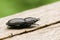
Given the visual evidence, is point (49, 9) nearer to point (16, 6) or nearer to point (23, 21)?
point (23, 21)

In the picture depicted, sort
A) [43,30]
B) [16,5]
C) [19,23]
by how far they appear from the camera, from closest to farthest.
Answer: [43,30] → [19,23] → [16,5]

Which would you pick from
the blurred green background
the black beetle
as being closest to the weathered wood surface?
the black beetle

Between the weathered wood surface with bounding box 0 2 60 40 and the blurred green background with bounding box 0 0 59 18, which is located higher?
the blurred green background with bounding box 0 0 59 18

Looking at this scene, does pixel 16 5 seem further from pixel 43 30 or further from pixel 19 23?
pixel 43 30

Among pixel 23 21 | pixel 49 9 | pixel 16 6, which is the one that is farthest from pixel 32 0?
pixel 23 21

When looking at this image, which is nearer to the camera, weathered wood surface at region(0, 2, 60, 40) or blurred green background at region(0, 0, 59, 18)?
weathered wood surface at region(0, 2, 60, 40)

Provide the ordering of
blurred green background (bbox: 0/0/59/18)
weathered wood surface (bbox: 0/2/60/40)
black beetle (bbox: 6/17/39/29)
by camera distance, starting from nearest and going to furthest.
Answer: weathered wood surface (bbox: 0/2/60/40) < black beetle (bbox: 6/17/39/29) < blurred green background (bbox: 0/0/59/18)

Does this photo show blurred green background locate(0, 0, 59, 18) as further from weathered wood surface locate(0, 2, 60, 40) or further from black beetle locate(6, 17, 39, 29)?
black beetle locate(6, 17, 39, 29)

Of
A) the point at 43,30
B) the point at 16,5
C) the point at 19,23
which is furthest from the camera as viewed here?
the point at 16,5

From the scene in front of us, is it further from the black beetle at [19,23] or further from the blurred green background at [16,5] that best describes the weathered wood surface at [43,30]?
the blurred green background at [16,5]

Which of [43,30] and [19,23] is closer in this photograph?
[43,30]

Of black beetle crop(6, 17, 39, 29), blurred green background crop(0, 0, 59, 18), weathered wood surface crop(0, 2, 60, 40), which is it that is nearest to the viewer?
weathered wood surface crop(0, 2, 60, 40)

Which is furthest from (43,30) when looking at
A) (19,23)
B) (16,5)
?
(16,5)
